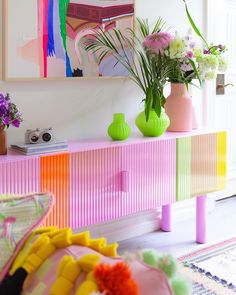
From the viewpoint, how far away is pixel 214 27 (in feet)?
11.1

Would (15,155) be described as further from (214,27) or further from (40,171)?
(214,27)

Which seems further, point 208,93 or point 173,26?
point 208,93

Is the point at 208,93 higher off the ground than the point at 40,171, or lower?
higher

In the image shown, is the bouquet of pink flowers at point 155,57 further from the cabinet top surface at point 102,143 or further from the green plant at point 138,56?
the cabinet top surface at point 102,143

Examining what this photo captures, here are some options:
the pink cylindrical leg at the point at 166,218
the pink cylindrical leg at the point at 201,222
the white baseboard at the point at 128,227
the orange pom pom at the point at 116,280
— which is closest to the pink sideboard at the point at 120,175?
the pink cylindrical leg at the point at 201,222

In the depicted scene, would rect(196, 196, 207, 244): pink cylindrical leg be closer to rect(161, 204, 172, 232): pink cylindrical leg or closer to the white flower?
rect(161, 204, 172, 232): pink cylindrical leg

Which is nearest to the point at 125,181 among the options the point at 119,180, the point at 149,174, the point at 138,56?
the point at 119,180

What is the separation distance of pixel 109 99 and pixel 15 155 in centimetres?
86

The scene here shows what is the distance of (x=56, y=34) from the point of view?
2.44 meters

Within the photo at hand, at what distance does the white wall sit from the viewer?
2.43 metres

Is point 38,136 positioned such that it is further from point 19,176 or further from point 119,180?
point 119,180

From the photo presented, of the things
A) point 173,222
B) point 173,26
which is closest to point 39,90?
point 173,26

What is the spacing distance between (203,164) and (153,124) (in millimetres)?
474

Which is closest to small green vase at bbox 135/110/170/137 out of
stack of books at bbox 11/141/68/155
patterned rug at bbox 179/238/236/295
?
stack of books at bbox 11/141/68/155
